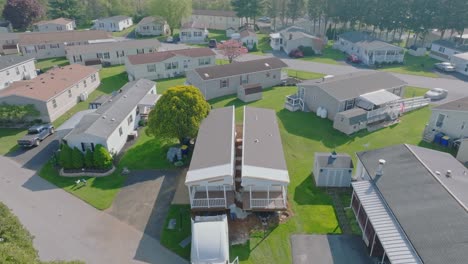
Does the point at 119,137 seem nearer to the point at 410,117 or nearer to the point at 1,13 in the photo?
the point at 410,117

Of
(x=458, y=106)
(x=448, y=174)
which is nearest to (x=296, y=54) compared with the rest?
(x=458, y=106)

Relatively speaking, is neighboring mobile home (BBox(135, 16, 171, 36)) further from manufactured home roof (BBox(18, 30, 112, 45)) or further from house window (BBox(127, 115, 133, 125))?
house window (BBox(127, 115, 133, 125))

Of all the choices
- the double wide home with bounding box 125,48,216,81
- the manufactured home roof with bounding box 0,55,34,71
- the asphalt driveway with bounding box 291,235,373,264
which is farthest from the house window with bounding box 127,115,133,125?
the manufactured home roof with bounding box 0,55,34,71

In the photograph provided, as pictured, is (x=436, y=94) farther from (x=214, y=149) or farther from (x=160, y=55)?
(x=160, y=55)

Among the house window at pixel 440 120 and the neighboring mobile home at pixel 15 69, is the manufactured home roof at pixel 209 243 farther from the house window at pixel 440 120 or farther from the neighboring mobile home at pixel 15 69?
the neighboring mobile home at pixel 15 69


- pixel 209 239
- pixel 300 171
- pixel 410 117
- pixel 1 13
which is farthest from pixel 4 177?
pixel 1 13


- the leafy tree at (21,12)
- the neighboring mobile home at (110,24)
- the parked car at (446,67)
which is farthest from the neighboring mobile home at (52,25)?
the parked car at (446,67)
